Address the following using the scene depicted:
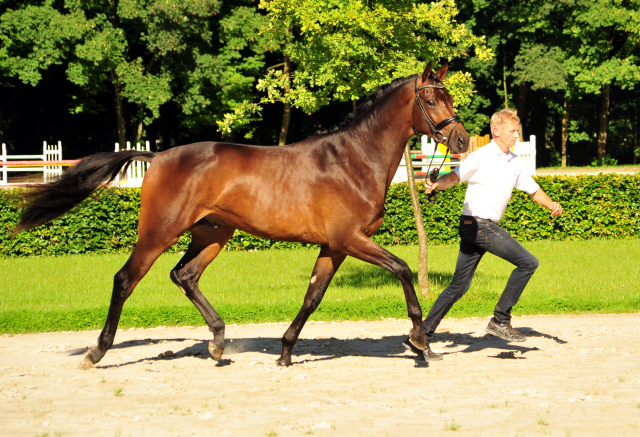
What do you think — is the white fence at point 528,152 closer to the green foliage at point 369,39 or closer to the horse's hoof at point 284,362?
the green foliage at point 369,39

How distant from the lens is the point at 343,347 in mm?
6742

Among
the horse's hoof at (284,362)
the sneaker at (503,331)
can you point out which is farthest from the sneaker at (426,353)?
the horse's hoof at (284,362)

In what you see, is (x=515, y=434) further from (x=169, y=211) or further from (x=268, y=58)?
(x=268, y=58)

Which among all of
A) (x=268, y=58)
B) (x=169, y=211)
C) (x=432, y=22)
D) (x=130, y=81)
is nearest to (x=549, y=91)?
(x=268, y=58)

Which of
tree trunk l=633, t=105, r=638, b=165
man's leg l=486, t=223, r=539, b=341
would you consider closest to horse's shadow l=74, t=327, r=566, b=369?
man's leg l=486, t=223, r=539, b=341

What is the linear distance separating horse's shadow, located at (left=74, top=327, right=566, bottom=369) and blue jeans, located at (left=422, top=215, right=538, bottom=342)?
456mm

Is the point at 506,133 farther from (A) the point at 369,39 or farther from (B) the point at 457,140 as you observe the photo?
(A) the point at 369,39

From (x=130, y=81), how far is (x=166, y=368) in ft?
78.8

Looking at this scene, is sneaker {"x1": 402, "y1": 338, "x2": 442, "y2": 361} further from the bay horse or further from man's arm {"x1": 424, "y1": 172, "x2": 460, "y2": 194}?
man's arm {"x1": 424, "y1": 172, "x2": 460, "y2": 194}

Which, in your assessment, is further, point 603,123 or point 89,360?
point 603,123

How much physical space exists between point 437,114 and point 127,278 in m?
3.02

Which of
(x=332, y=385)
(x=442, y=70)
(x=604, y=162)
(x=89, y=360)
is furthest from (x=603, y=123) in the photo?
(x=89, y=360)

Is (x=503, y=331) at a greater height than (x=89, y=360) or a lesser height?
greater

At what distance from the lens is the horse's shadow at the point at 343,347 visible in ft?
20.7
